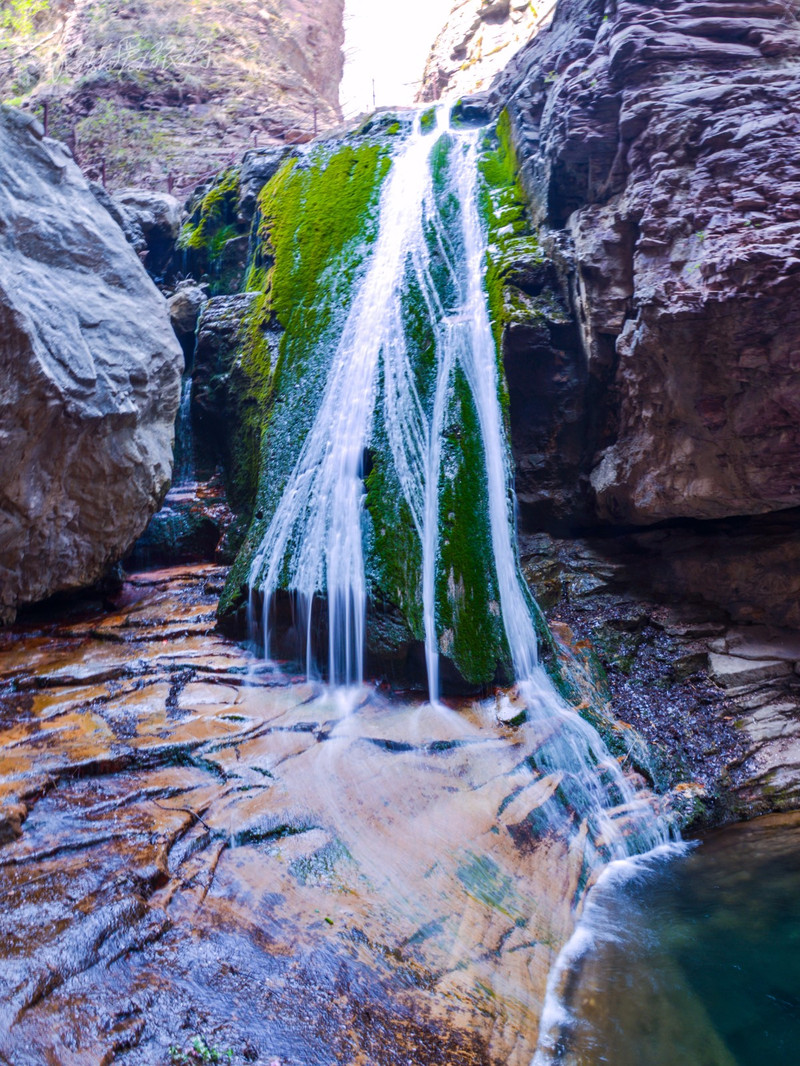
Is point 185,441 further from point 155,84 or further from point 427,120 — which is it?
point 155,84

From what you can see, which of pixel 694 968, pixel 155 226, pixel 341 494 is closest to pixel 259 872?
pixel 694 968

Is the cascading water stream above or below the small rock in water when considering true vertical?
above

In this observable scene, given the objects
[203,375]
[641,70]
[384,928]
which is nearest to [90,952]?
[384,928]

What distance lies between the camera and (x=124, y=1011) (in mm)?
2141

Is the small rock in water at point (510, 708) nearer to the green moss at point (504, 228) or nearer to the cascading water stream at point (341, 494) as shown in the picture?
the cascading water stream at point (341, 494)

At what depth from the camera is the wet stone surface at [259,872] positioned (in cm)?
224

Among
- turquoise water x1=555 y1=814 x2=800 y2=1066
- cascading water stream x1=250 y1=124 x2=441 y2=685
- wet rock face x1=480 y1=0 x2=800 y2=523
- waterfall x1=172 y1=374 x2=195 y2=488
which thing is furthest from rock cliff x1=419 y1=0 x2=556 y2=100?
turquoise water x1=555 y1=814 x2=800 y2=1066

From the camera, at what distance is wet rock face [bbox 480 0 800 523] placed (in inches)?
207

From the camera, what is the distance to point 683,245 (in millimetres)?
5641

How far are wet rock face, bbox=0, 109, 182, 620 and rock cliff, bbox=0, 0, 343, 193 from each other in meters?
8.03

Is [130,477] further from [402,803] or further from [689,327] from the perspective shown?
[689,327]

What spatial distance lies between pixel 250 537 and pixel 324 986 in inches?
168

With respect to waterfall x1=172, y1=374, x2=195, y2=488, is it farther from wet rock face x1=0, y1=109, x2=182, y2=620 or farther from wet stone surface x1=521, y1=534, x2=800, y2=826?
wet stone surface x1=521, y1=534, x2=800, y2=826

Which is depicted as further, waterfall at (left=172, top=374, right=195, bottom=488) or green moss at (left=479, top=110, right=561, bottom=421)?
waterfall at (left=172, top=374, right=195, bottom=488)
